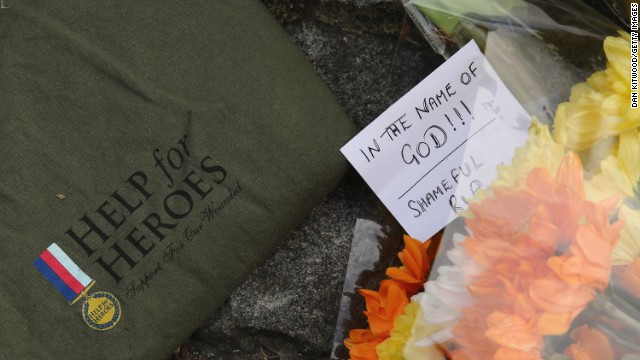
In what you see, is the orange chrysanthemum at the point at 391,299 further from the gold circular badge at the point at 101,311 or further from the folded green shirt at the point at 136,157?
the gold circular badge at the point at 101,311

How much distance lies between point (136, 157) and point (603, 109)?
20.2 inches

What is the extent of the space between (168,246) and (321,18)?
39 centimetres

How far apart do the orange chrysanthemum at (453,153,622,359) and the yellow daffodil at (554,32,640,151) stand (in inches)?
3.3

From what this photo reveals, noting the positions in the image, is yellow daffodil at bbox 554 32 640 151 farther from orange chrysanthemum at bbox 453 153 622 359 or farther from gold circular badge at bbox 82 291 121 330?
gold circular badge at bbox 82 291 121 330

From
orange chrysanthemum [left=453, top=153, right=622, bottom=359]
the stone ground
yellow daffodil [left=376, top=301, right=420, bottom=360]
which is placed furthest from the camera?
the stone ground

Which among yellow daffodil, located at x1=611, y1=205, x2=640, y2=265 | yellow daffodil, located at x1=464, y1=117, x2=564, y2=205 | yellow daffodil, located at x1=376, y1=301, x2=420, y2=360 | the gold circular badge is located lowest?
yellow daffodil, located at x1=611, y1=205, x2=640, y2=265

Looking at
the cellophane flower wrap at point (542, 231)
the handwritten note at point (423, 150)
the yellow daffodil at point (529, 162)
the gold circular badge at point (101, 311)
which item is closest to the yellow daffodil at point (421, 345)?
the cellophane flower wrap at point (542, 231)

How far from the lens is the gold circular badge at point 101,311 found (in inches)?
29.0

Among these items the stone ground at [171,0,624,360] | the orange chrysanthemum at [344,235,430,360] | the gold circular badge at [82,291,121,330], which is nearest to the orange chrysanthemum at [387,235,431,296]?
the orange chrysanthemum at [344,235,430,360]

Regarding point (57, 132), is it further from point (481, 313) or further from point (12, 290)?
point (481, 313)

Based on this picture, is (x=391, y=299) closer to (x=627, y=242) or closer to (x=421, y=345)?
(x=421, y=345)

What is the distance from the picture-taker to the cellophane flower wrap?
452 millimetres

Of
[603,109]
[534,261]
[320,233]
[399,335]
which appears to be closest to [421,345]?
[399,335]

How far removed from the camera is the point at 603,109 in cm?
57
